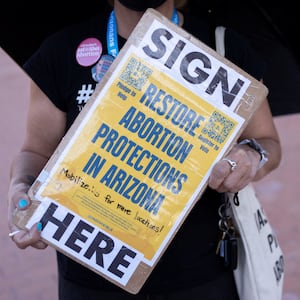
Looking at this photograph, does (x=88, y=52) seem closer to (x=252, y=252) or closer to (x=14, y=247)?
(x=252, y=252)

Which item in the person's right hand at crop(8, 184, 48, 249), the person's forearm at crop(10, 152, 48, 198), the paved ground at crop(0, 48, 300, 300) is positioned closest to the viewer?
the person's right hand at crop(8, 184, 48, 249)

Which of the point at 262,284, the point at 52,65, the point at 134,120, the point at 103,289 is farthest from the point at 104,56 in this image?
the point at 262,284

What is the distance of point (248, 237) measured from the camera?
182 cm

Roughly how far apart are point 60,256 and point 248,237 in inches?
19.9

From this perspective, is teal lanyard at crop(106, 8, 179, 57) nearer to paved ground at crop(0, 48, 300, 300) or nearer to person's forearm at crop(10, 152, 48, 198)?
person's forearm at crop(10, 152, 48, 198)

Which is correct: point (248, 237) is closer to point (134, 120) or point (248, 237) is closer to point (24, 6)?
point (134, 120)

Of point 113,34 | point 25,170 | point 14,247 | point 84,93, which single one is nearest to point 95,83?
point 84,93

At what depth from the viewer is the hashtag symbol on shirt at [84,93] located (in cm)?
179

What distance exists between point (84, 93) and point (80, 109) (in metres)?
0.04

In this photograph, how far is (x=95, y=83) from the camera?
5.88 ft

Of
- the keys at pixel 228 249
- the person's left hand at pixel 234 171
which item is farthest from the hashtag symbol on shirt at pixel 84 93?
the keys at pixel 228 249

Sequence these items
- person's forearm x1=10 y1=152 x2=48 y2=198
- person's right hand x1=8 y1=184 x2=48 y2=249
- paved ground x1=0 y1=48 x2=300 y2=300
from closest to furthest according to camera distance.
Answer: person's right hand x1=8 y1=184 x2=48 y2=249
person's forearm x1=10 y1=152 x2=48 y2=198
paved ground x1=0 y1=48 x2=300 y2=300

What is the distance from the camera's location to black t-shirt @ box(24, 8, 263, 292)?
5.87 feet

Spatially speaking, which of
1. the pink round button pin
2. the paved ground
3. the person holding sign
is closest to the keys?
the person holding sign
